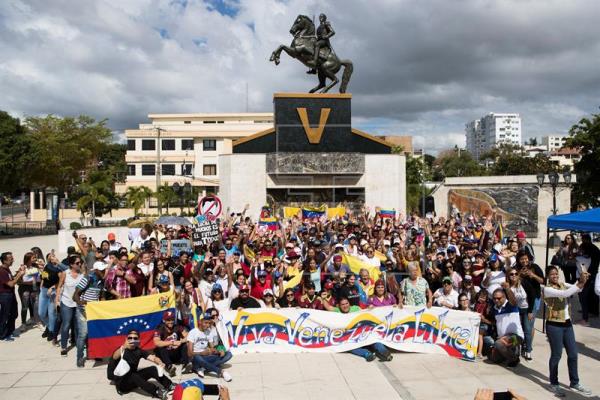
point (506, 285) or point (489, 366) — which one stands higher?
point (506, 285)

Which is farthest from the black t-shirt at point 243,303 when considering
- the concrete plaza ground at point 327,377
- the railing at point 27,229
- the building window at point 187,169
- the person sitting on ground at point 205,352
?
the building window at point 187,169

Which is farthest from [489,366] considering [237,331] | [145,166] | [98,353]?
[145,166]

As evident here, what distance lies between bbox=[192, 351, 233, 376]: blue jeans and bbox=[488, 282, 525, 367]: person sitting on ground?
473cm

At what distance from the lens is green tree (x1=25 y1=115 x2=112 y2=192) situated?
45312mm

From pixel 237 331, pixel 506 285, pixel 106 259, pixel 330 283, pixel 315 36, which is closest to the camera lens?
pixel 506 285

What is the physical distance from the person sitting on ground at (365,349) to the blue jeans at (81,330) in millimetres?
4304

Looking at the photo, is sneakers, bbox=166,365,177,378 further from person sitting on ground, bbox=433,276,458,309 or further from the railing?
the railing

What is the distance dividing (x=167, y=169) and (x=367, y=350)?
56482mm

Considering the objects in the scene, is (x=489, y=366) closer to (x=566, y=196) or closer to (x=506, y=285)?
(x=506, y=285)

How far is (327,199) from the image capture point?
27.9m

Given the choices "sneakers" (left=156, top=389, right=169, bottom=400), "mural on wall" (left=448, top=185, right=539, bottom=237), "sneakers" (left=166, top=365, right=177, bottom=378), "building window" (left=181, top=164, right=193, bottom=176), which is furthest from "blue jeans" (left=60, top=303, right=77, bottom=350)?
"building window" (left=181, top=164, right=193, bottom=176)

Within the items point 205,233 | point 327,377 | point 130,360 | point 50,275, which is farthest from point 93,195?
point 327,377

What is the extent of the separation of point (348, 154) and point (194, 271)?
18.7 m

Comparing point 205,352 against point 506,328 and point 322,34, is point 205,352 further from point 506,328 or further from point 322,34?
point 322,34
